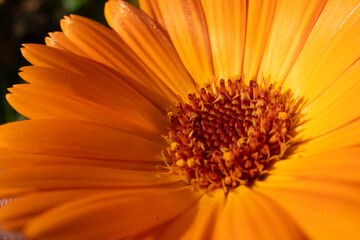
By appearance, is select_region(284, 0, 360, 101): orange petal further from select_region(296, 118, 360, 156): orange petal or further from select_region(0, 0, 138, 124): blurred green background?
select_region(0, 0, 138, 124): blurred green background

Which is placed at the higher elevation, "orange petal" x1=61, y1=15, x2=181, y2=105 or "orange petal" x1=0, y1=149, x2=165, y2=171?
"orange petal" x1=61, y1=15, x2=181, y2=105

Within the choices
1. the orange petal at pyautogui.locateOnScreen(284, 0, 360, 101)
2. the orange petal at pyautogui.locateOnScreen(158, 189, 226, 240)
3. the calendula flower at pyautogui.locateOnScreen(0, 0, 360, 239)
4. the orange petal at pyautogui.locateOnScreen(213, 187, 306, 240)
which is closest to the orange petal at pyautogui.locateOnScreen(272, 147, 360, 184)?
the calendula flower at pyautogui.locateOnScreen(0, 0, 360, 239)

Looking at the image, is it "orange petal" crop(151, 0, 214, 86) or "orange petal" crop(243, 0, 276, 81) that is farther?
"orange petal" crop(151, 0, 214, 86)

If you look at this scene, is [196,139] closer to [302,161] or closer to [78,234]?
[302,161]

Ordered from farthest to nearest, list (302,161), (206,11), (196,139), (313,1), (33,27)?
1. (33,27)
2. (206,11)
3. (196,139)
4. (313,1)
5. (302,161)

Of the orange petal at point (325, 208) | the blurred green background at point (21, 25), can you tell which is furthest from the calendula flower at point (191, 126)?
the blurred green background at point (21, 25)

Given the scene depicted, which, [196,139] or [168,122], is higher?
[168,122]

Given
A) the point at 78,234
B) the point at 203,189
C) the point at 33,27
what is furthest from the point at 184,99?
the point at 33,27

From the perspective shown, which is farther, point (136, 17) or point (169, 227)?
point (136, 17)

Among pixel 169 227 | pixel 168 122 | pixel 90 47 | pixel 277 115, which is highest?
pixel 90 47
